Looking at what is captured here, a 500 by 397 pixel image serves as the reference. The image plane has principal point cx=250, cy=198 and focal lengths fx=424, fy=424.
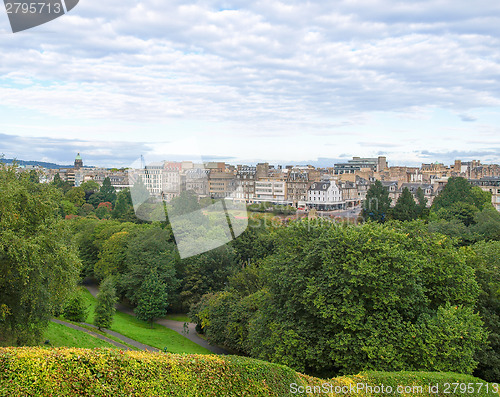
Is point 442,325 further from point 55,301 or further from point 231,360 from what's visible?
point 55,301

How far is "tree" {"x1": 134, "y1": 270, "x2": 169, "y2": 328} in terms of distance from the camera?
108 feet

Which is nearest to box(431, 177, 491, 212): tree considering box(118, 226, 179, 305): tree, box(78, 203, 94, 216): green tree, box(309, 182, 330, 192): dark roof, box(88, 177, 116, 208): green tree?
box(309, 182, 330, 192): dark roof

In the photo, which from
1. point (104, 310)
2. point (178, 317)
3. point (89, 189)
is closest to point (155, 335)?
point (104, 310)

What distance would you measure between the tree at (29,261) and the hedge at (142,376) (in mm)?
5681

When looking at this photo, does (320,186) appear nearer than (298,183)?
Yes

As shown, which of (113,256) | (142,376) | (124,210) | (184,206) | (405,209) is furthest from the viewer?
(124,210)

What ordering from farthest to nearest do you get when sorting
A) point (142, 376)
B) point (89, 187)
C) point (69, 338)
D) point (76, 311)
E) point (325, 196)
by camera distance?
point (89, 187) → point (325, 196) → point (76, 311) → point (69, 338) → point (142, 376)

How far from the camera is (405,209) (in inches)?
2457

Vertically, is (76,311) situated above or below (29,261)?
below

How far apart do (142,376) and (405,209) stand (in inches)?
2292

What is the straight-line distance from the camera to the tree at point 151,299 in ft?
108

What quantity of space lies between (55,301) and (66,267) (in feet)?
5.25

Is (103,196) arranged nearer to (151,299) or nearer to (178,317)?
(178,317)

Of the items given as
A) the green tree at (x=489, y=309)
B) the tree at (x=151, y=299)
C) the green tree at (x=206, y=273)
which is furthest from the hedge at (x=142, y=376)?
the green tree at (x=206, y=273)
